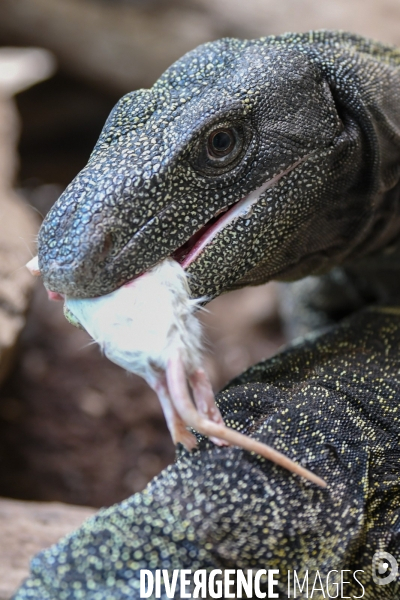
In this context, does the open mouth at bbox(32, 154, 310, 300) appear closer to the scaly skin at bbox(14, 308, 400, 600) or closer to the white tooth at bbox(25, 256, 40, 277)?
the white tooth at bbox(25, 256, 40, 277)

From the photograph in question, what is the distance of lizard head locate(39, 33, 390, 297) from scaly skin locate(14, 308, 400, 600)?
576 millimetres

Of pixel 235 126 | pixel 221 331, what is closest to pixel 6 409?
pixel 221 331

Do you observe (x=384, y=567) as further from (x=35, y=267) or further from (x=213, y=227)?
(x=35, y=267)

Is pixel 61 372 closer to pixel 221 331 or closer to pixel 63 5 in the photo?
pixel 221 331

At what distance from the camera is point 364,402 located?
2623 millimetres

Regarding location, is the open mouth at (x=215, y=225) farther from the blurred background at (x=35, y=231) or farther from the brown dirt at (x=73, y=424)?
the brown dirt at (x=73, y=424)

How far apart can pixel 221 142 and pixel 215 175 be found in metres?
0.13

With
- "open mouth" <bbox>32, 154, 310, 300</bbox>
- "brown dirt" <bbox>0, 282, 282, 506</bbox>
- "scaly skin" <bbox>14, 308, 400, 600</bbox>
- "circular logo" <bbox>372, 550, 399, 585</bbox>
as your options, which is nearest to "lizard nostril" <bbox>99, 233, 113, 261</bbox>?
"open mouth" <bbox>32, 154, 310, 300</bbox>

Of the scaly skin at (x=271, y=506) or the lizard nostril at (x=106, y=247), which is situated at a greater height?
the lizard nostril at (x=106, y=247)

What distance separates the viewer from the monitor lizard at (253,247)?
2107 millimetres

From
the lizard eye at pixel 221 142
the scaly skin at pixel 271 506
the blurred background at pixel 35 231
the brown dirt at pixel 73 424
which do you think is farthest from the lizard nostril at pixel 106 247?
the brown dirt at pixel 73 424

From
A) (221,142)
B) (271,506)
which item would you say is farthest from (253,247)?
(271,506)

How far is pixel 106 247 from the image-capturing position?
2.25 m

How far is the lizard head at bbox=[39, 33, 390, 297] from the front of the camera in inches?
89.9
